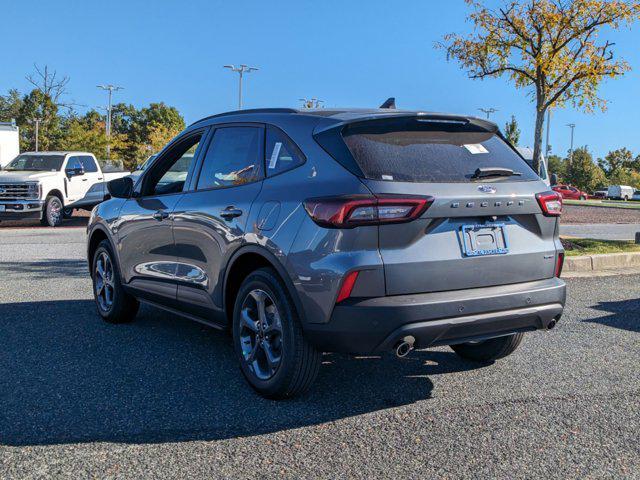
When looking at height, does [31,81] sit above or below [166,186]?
above

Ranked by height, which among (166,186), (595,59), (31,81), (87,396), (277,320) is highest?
(31,81)

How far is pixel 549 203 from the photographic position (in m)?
4.17

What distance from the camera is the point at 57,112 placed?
4606 cm

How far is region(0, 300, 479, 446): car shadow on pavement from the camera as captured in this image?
3.68 m

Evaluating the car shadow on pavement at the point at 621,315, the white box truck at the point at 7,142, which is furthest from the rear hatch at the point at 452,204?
the white box truck at the point at 7,142

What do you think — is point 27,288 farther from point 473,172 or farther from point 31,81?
point 31,81

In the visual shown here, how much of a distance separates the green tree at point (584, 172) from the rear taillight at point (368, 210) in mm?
104594

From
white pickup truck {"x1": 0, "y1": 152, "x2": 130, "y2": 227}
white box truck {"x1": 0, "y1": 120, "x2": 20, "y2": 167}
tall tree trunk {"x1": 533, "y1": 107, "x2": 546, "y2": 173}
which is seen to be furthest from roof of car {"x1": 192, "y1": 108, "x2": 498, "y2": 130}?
white box truck {"x1": 0, "y1": 120, "x2": 20, "y2": 167}

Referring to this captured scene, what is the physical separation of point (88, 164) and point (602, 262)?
1389 centimetres

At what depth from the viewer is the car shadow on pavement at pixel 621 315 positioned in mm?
6448

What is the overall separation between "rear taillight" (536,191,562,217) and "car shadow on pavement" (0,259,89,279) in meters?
6.58

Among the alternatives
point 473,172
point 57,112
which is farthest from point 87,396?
point 57,112

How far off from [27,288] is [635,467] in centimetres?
678

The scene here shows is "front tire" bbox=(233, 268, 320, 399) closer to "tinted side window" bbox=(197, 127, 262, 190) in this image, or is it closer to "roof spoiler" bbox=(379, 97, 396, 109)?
"tinted side window" bbox=(197, 127, 262, 190)
